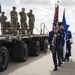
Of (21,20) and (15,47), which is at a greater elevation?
(21,20)

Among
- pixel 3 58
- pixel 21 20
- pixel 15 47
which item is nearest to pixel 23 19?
pixel 21 20

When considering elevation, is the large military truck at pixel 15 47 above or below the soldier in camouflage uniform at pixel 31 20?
below

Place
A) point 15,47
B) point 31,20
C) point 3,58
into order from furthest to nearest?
point 31,20
point 15,47
point 3,58

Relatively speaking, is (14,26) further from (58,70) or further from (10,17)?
(58,70)

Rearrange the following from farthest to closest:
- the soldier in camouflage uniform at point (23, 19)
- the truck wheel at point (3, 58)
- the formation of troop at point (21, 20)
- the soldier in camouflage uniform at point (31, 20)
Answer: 1. the soldier in camouflage uniform at point (31, 20)
2. the soldier in camouflage uniform at point (23, 19)
3. the formation of troop at point (21, 20)
4. the truck wheel at point (3, 58)

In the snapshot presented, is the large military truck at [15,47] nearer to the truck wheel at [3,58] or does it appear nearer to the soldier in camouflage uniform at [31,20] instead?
the truck wheel at [3,58]

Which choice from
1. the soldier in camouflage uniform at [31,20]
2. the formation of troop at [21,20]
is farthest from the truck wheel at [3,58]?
the soldier in camouflage uniform at [31,20]

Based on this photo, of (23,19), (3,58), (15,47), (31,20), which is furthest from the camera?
(31,20)

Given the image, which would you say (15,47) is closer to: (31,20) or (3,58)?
(3,58)

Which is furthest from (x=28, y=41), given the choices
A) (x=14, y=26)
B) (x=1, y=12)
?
(x=1, y=12)

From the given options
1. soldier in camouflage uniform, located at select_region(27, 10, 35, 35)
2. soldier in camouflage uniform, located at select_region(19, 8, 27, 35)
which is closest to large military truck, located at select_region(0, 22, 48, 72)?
soldier in camouflage uniform, located at select_region(19, 8, 27, 35)

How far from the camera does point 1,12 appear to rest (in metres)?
13.9

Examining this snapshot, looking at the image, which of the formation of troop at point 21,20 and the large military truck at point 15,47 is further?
the formation of troop at point 21,20

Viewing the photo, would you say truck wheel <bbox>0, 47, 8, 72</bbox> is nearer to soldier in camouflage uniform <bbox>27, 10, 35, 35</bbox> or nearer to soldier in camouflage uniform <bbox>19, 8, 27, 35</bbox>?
soldier in camouflage uniform <bbox>19, 8, 27, 35</bbox>
